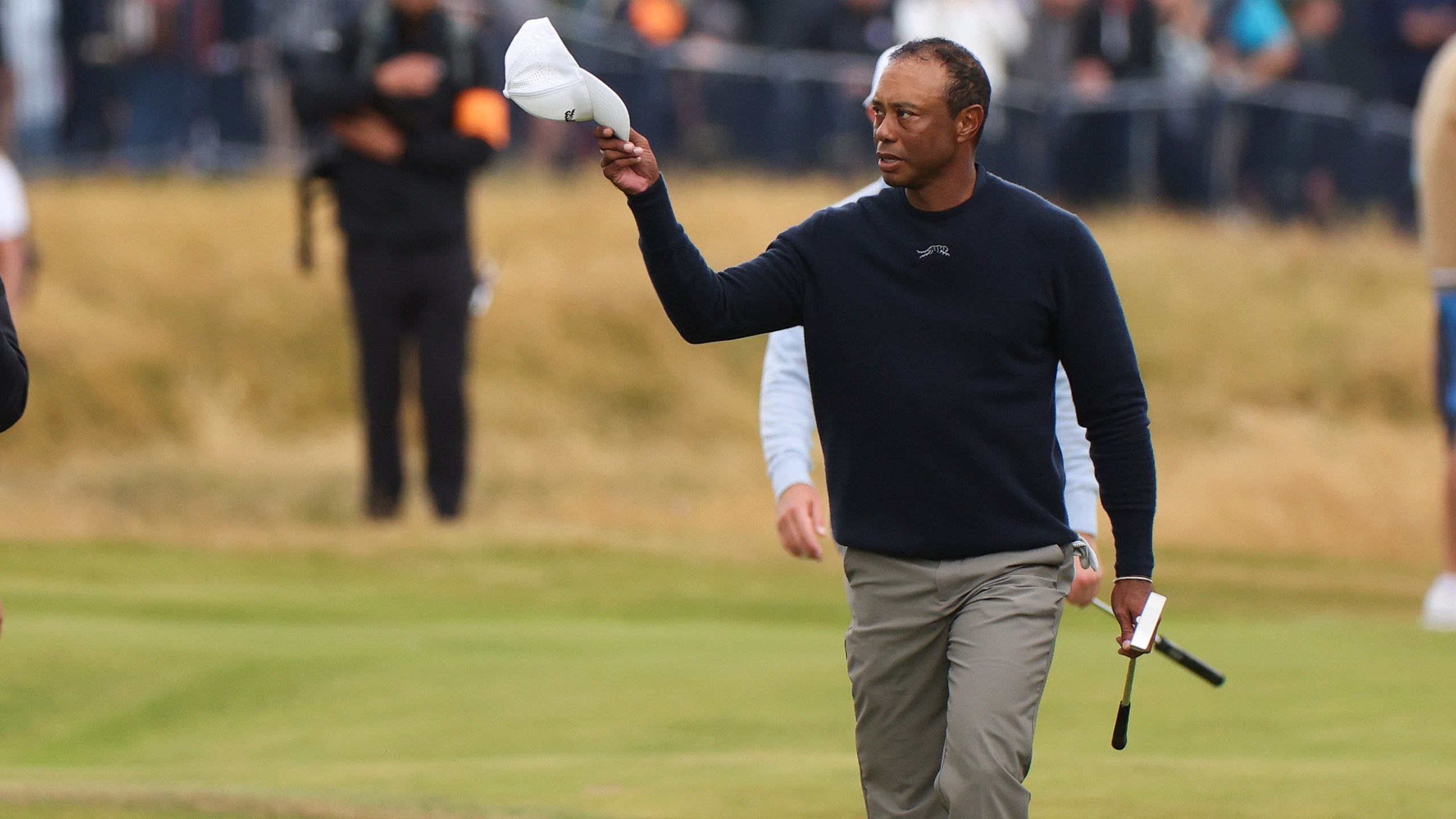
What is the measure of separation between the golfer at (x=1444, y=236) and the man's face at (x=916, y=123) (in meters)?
4.37

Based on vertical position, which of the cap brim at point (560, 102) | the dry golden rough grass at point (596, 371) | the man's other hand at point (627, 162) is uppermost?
the cap brim at point (560, 102)

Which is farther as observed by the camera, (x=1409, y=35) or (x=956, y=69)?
(x=1409, y=35)

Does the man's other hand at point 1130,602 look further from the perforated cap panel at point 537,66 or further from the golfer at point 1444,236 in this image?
the golfer at point 1444,236

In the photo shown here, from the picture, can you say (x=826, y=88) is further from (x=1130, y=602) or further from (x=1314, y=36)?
(x=1130, y=602)

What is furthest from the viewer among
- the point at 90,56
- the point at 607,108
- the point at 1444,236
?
the point at 90,56

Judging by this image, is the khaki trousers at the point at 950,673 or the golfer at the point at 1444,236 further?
the golfer at the point at 1444,236

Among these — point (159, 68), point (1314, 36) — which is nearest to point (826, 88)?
point (1314, 36)

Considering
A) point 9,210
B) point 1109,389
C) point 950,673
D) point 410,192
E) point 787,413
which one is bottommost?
point 410,192

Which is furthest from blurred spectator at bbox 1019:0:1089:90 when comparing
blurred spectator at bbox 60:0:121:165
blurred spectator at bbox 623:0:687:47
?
blurred spectator at bbox 60:0:121:165

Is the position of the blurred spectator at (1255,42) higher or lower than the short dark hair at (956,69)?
lower

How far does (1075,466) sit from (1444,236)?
3.49 meters

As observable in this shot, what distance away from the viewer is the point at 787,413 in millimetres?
5238

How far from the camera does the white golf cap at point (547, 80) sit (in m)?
3.70

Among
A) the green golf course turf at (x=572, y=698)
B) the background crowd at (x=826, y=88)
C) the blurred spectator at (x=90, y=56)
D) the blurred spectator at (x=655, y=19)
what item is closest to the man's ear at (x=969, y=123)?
the green golf course turf at (x=572, y=698)
